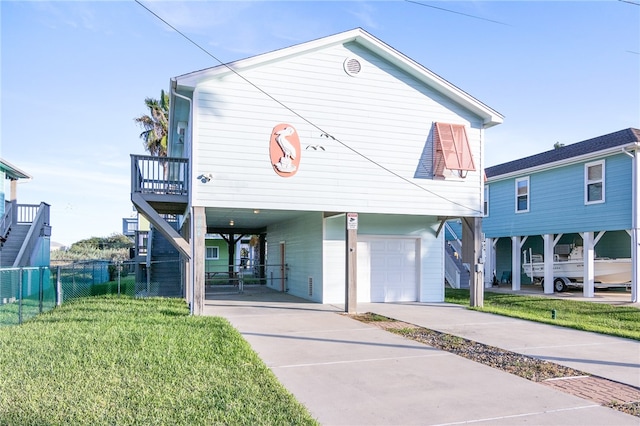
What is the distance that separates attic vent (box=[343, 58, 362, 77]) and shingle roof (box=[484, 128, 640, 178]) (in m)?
9.22

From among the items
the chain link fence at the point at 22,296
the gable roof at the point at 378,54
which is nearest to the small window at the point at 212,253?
the chain link fence at the point at 22,296

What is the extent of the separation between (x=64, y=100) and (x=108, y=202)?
956 inches

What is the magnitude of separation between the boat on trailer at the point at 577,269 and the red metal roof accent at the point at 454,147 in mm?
7872

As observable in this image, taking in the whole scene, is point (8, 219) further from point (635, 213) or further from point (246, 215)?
point (635, 213)

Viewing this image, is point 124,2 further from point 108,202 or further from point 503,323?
point 108,202

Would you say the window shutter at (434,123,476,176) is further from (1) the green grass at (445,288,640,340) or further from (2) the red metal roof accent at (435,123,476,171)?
(1) the green grass at (445,288,640,340)

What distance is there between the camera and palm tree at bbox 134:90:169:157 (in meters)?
28.9

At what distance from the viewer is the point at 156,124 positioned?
96.1ft

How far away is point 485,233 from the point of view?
21875 mm

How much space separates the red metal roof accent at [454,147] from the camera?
12711 mm

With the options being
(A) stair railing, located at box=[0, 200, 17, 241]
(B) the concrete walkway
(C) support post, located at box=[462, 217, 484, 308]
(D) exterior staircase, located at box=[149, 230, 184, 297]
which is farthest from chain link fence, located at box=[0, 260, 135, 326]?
(C) support post, located at box=[462, 217, 484, 308]

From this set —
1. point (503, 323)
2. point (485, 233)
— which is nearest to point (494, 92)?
point (485, 233)

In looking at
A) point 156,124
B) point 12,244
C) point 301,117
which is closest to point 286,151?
point 301,117

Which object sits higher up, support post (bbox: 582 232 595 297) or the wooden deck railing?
the wooden deck railing
